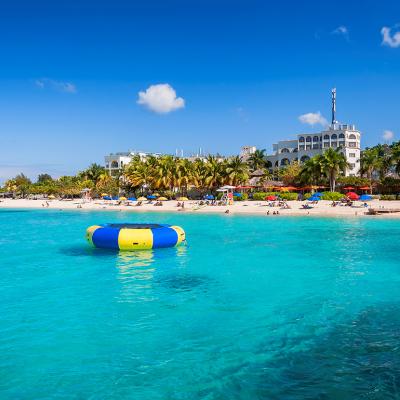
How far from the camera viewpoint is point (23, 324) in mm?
11344

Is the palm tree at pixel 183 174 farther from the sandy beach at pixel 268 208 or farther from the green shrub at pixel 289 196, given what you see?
the green shrub at pixel 289 196

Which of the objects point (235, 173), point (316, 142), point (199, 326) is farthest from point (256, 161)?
point (199, 326)

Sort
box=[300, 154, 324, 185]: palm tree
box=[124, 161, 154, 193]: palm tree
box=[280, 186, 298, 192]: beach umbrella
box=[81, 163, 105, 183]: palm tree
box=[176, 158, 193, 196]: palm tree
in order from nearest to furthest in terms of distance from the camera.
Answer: box=[300, 154, 324, 185]: palm tree → box=[280, 186, 298, 192]: beach umbrella → box=[176, 158, 193, 196]: palm tree → box=[124, 161, 154, 193]: palm tree → box=[81, 163, 105, 183]: palm tree

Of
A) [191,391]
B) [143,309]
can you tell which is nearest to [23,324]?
[143,309]

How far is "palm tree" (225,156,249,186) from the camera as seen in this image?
6925 cm

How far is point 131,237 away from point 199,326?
1117 centimetres

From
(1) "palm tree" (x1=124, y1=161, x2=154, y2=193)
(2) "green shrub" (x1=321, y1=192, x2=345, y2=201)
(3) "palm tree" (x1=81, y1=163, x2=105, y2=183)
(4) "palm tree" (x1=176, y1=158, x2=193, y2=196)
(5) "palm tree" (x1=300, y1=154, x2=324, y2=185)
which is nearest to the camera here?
(2) "green shrub" (x1=321, y1=192, x2=345, y2=201)

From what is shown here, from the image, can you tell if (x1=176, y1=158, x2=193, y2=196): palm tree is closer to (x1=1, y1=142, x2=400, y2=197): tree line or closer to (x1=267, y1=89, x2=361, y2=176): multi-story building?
(x1=1, y1=142, x2=400, y2=197): tree line

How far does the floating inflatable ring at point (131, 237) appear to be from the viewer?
21625 millimetres

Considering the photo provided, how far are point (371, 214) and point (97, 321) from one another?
39.2 metres

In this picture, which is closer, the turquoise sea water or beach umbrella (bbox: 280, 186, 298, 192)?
the turquoise sea water

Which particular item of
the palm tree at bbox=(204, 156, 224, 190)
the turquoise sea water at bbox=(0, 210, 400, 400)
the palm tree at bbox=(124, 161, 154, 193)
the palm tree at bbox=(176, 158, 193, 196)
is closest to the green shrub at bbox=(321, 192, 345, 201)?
the palm tree at bbox=(204, 156, 224, 190)

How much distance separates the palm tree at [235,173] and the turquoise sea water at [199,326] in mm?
47111

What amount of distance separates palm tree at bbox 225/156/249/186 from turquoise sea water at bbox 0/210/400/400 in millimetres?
47111
